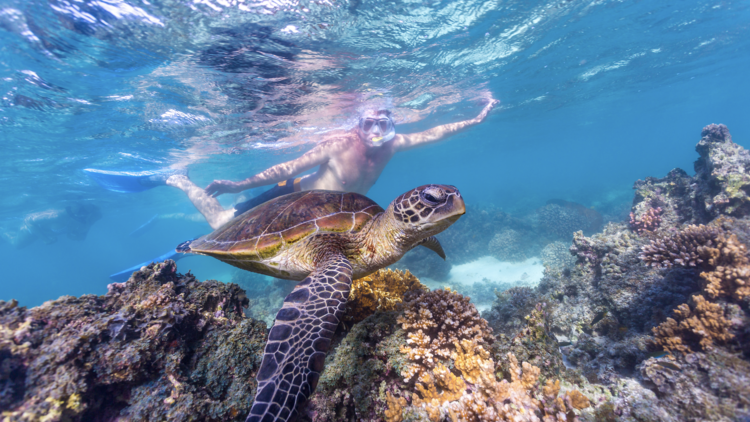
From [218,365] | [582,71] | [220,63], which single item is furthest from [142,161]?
[582,71]

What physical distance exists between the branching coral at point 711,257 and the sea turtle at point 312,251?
2498mm

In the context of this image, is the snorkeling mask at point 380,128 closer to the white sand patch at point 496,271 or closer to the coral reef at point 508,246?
the white sand patch at point 496,271

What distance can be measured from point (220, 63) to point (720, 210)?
34.7ft

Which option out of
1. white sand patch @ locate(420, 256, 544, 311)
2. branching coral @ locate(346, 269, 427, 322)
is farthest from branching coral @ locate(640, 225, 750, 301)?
white sand patch @ locate(420, 256, 544, 311)

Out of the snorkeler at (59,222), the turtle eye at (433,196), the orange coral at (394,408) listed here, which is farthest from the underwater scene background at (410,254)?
the snorkeler at (59,222)

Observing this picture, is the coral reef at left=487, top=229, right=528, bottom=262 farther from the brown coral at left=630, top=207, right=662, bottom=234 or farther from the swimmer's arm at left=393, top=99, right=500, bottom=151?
the brown coral at left=630, top=207, right=662, bottom=234

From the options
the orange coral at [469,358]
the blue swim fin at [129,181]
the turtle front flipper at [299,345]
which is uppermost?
the blue swim fin at [129,181]

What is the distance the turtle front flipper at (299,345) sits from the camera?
1559 millimetres

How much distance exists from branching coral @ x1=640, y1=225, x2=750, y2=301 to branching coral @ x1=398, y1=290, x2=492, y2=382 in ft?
7.05

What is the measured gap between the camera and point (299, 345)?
1817 mm

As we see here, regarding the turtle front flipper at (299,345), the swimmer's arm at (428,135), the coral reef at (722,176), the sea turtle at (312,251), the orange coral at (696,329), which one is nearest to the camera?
the turtle front flipper at (299,345)

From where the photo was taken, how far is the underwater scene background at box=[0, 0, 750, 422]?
1.70 meters

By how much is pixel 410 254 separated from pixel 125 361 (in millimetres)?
10487

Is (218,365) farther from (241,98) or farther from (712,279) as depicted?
(241,98)
